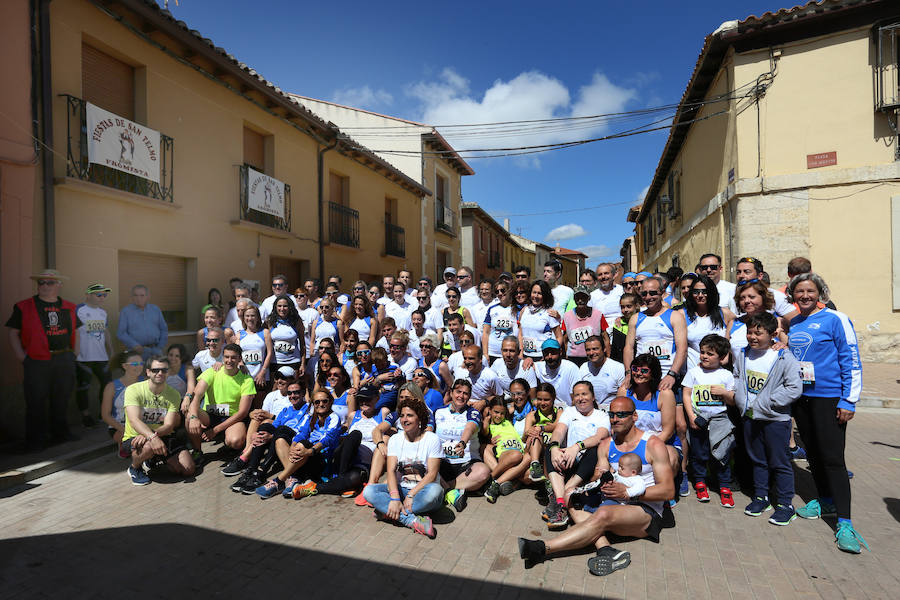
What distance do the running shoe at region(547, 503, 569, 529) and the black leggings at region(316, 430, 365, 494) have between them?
1784mm

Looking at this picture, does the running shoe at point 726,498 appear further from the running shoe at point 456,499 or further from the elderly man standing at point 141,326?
the elderly man standing at point 141,326

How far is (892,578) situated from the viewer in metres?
2.89

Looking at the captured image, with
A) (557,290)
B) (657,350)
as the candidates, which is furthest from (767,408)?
(557,290)

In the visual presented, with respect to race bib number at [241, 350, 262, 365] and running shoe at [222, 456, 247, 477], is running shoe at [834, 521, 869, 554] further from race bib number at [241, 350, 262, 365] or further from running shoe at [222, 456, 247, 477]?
race bib number at [241, 350, 262, 365]

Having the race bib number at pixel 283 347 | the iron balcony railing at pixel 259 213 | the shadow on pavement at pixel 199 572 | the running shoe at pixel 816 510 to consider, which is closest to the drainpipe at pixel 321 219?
the iron balcony railing at pixel 259 213

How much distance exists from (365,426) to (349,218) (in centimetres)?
966

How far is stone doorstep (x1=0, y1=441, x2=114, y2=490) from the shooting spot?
4.48 meters

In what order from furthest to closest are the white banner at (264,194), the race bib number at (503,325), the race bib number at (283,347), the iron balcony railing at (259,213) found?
1. the white banner at (264,194)
2. the iron balcony railing at (259,213)
3. the race bib number at (283,347)
4. the race bib number at (503,325)

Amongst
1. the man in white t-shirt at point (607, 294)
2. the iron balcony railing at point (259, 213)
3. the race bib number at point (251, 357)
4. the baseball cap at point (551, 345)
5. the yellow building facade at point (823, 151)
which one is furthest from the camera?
the iron balcony railing at point (259, 213)

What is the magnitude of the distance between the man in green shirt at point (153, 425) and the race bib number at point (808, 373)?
5.42 meters

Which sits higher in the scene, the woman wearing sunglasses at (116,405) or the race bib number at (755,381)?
the race bib number at (755,381)

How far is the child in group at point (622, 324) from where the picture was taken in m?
5.24

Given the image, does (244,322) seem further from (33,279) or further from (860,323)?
(860,323)

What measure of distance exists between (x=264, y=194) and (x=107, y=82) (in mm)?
3318
